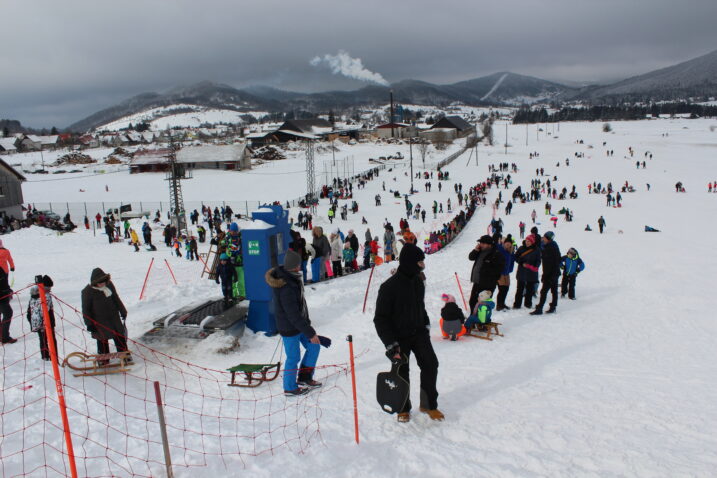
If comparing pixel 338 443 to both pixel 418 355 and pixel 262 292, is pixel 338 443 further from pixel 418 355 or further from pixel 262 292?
pixel 262 292

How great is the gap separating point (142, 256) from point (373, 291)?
10736 mm

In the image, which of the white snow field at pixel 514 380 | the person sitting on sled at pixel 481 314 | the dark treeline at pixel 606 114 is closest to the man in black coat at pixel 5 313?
the white snow field at pixel 514 380

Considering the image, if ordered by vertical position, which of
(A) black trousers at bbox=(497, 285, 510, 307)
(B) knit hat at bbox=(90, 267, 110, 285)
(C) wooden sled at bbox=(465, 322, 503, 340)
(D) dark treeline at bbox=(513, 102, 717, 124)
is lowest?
(C) wooden sled at bbox=(465, 322, 503, 340)

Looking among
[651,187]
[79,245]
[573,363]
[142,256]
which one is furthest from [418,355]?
[651,187]

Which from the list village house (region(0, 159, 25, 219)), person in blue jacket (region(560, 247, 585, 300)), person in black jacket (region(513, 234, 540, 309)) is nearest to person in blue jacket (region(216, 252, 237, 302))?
person in black jacket (region(513, 234, 540, 309))

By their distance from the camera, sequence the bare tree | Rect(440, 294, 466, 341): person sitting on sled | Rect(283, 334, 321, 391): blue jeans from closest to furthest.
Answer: Rect(283, 334, 321, 391): blue jeans → Rect(440, 294, 466, 341): person sitting on sled → the bare tree

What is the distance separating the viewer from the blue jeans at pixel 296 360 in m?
4.98

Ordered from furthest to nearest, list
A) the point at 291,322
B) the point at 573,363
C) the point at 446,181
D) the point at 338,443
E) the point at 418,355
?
the point at 446,181 < the point at 573,363 < the point at 291,322 < the point at 418,355 < the point at 338,443

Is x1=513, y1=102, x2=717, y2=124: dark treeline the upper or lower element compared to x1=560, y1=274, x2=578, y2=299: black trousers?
upper

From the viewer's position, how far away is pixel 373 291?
31.3 feet

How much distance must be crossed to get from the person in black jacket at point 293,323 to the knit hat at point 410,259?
111 cm

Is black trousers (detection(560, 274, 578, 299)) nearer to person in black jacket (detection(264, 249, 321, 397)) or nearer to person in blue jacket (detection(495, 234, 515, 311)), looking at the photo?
person in blue jacket (detection(495, 234, 515, 311))

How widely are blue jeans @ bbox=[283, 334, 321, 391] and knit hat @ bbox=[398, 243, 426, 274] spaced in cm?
138

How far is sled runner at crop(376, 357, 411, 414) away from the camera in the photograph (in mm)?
4184
